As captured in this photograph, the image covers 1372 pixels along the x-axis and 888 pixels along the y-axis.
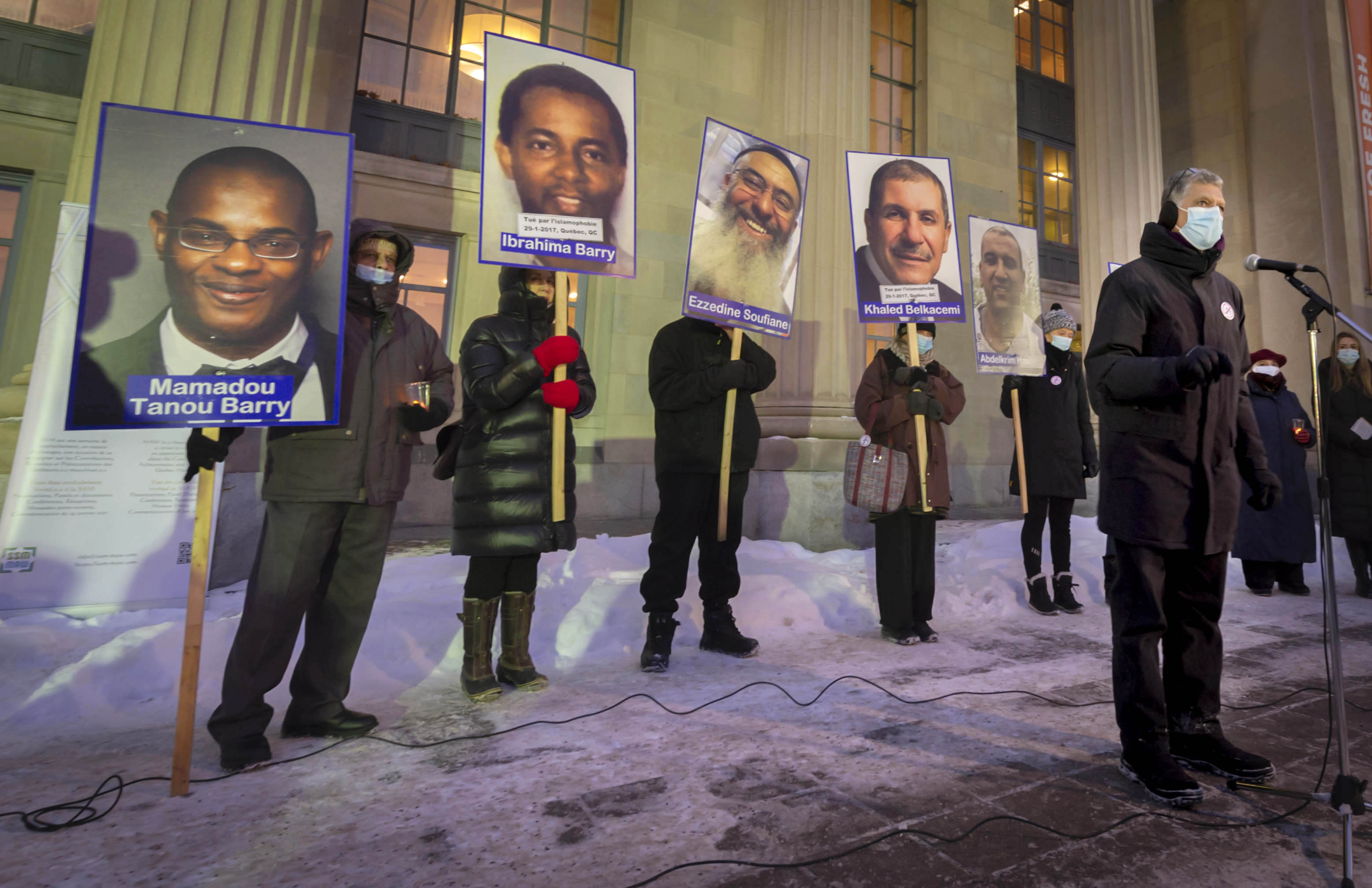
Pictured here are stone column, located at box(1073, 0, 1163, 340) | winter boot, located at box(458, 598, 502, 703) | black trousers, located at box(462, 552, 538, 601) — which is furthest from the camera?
stone column, located at box(1073, 0, 1163, 340)

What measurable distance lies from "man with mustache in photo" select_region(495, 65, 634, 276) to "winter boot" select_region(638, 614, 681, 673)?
1.96m

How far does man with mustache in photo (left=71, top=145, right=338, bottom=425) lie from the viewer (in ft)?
7.48

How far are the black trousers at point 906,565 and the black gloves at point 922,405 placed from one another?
0.66m

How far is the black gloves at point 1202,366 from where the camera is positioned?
213cm

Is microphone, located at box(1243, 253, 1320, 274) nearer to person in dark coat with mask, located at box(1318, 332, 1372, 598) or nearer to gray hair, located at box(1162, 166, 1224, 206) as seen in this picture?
gray hair, located at box(1162, 166, 1224, 206)

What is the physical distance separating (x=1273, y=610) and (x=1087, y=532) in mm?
2028

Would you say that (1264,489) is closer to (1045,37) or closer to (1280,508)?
(1280,508)

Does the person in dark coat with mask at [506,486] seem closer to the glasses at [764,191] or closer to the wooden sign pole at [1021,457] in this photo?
the glasses at [764,191]

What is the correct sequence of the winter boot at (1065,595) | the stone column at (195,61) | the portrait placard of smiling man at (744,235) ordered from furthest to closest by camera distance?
the winter boot at (1065,595)
the stone column at (195,61)
the portrait placard of smiling man at (744,235)

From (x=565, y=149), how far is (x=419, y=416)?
1742 millimetres

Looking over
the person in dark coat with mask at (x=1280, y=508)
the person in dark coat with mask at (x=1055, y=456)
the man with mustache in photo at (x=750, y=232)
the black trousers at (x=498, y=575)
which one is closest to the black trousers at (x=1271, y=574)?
the person in dark coat with mask at (x=1280, y=508)

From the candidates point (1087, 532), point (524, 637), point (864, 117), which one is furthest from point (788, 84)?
point (524, 637)

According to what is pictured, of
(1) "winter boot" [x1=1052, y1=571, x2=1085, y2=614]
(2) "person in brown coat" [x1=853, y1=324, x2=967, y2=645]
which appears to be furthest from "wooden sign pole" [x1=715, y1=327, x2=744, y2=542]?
(1) "winter boot" [x1=1052, y1=571, x2=1085, y2=614]

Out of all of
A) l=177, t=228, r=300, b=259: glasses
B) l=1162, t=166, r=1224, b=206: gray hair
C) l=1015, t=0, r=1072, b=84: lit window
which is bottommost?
l=177, t=228, r=300, b=259: glasses
